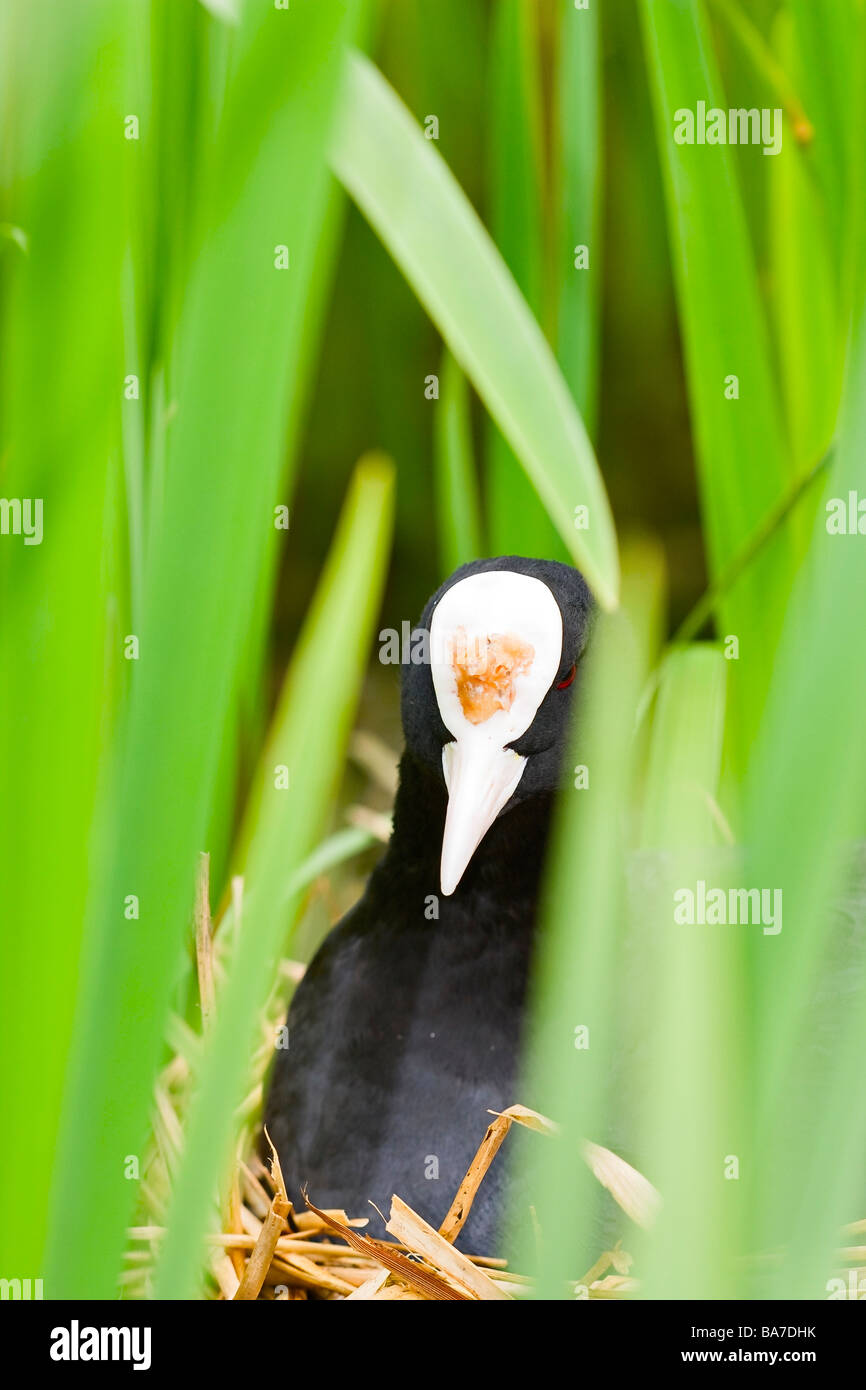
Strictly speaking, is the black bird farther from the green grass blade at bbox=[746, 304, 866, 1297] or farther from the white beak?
the green grass blade at bbox=[746, 304, 866, 1297]

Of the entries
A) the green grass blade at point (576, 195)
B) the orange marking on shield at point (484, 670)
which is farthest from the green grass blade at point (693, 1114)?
the green grass blade at point (576, 195)

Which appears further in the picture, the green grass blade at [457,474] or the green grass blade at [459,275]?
the green grass blade at [457,474]

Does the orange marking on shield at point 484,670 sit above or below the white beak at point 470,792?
above

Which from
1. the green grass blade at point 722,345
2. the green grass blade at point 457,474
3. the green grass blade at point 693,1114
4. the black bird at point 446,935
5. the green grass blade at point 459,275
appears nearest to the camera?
the green grass blade at point 693,1114

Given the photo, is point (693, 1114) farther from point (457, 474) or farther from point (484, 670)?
point (457, 474)

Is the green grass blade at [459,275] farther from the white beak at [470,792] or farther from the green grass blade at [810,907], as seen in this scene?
the white beak at [470,792]

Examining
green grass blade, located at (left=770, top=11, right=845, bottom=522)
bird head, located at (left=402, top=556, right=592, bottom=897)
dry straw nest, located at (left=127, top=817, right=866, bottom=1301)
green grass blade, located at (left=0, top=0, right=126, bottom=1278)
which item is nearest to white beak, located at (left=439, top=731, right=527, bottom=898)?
bird head, located at (left=402, top=556, right=592, bottom=897)
